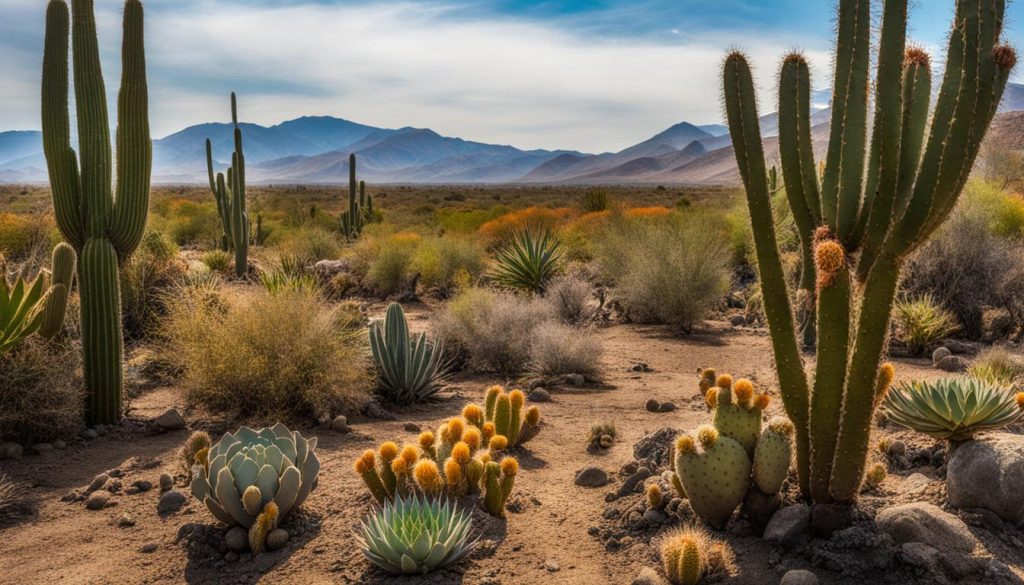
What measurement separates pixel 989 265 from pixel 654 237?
4.93 meters

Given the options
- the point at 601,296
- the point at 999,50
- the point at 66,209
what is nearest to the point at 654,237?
the point at 601,296

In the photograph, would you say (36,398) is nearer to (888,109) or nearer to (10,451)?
(10,451)

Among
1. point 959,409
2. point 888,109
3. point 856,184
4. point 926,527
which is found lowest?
point 926,527

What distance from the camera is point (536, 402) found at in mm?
8266

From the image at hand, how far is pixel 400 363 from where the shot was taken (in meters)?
8.12

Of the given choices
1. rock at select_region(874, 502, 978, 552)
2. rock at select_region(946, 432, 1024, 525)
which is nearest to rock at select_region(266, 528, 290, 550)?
rock at select_region(874, 502, 978, 552)

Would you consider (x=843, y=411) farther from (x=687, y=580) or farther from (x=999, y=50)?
(x=999, y=50)

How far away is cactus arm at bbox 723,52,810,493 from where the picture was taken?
4340 millimetres

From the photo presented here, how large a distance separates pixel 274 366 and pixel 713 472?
14.5ft

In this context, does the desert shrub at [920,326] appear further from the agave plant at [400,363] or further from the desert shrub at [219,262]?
the desert shrub at [219,262]

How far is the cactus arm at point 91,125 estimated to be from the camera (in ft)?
23.4

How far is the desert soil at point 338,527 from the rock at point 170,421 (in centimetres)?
9

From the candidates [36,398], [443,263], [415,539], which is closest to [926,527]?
[415,539]

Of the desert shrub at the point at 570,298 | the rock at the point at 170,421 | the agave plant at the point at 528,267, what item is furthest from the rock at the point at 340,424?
the agave plant at the point at 528,267
